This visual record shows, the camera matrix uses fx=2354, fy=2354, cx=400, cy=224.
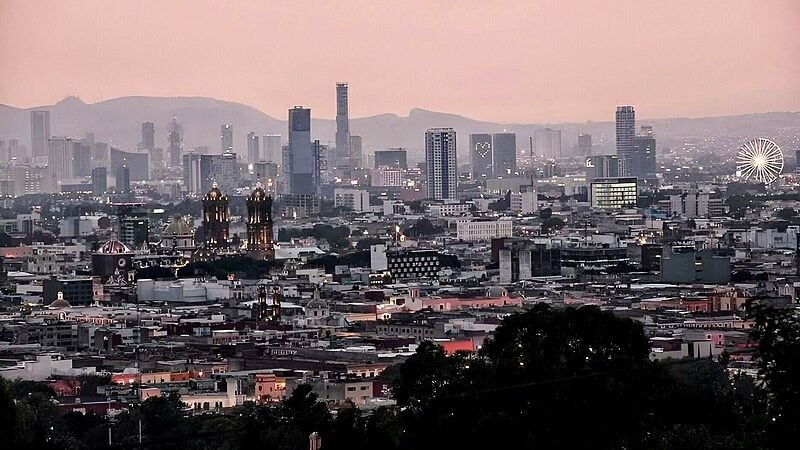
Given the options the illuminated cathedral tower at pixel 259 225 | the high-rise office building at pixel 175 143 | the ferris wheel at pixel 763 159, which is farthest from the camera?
the high-rise office building at pixel 175 143

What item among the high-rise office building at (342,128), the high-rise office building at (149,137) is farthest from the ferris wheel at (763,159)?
the high-rise office building at (149,137)

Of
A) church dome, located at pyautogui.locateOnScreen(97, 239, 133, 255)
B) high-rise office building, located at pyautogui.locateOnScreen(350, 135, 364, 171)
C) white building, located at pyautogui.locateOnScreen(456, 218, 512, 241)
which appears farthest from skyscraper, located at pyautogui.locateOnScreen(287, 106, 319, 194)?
church dome, located at pyautogui.locateOnScreen(97, 239, 133, 255)

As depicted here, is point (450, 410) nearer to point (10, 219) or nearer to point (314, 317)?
point (314, 317)

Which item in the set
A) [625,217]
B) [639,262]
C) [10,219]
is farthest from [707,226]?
[10,219]

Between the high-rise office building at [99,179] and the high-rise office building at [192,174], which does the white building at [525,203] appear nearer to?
the high-rise office building at [192,174]

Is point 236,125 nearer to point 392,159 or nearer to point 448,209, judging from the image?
point 392,159

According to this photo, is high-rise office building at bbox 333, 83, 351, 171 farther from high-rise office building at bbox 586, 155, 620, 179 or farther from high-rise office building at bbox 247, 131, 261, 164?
high-rise office building at bbox 586, 155, 620, 179

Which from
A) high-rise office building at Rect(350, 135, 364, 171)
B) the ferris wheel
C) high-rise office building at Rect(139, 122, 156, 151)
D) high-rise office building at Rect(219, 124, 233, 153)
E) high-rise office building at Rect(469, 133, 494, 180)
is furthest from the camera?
high-rise office building at Rect(139, 122, 156, 151)
